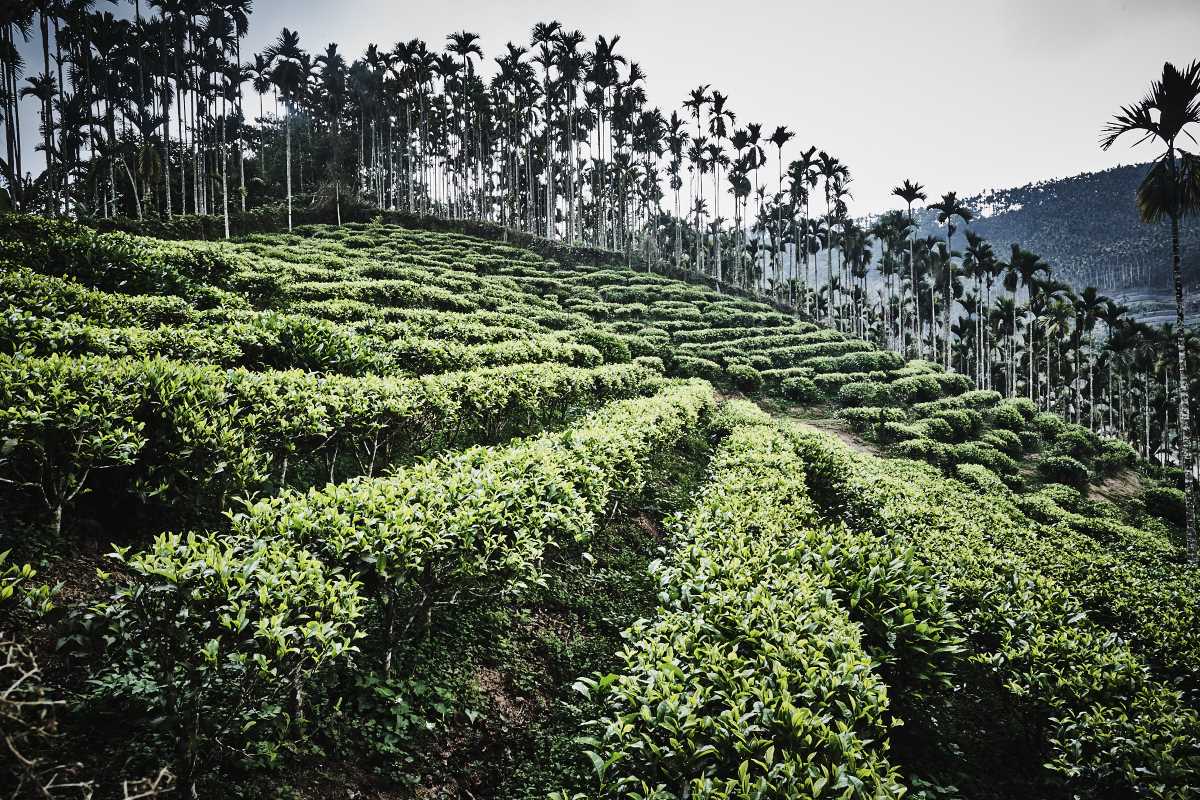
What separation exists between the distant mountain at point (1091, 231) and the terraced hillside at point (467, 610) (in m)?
165

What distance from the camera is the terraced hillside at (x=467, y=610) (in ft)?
8.61

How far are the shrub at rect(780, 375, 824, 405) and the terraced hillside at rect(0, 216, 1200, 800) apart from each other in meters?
14.6

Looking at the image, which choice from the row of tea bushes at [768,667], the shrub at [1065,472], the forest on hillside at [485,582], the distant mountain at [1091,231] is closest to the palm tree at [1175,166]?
the forest on hillside at [485,582]

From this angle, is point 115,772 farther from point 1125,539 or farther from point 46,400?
point 1125,539

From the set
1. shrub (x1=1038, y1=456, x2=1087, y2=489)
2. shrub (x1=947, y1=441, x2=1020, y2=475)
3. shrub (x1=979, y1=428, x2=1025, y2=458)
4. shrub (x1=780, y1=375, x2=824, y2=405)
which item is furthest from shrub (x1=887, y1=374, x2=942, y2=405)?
shrub (x1=1038, y1=456, x2=1087, y2=489)

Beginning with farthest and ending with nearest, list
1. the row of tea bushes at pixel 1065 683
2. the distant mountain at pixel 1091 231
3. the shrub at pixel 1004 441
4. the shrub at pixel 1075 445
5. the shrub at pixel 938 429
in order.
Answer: the distant mountain at pixel 1091 231 < the shrub at pixel 1075 445 < the shrub at pixel 1004 441 < the shrub at pixel 938 429 < the row of tea bushes at pixel 1065 683

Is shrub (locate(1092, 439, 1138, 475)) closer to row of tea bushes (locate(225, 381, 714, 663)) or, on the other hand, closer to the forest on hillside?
the forest on hillside

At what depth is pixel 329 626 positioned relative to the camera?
2.75 m

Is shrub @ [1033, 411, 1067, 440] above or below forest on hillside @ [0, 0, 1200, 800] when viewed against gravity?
below

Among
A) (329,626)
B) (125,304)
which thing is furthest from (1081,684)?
(125,304)

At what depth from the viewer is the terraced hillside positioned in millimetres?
2623

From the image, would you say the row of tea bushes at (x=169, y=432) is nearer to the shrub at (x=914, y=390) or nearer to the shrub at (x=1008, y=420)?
the shrub at (x=914, y=390)

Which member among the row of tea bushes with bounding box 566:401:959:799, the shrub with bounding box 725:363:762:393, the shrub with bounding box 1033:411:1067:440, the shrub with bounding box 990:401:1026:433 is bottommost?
the shrub with bounding box 1033:411:1067:440

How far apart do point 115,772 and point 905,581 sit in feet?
18.8
